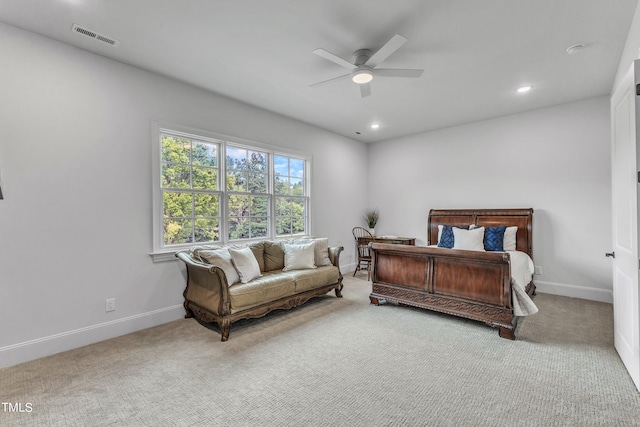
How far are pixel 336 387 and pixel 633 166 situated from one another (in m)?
2.57

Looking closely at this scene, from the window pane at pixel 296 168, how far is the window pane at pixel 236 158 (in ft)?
3.08

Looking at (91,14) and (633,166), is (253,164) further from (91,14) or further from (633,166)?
(633,166)

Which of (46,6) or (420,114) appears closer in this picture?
(46,6)

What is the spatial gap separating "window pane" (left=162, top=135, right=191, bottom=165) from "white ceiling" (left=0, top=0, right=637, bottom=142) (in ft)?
2.38

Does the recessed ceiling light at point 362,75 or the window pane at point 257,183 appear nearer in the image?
the recessed ceiling light at point 362,75

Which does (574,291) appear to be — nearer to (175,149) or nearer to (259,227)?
(259,227)

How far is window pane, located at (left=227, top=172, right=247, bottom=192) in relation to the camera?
13.5 feet

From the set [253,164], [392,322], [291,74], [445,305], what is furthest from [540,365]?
[253,164]

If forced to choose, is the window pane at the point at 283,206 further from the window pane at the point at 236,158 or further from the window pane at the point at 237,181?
the window pane at the point at 236,158

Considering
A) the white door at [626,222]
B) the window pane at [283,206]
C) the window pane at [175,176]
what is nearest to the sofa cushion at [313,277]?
the window pane at [283,206]

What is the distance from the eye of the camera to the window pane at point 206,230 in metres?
3.77

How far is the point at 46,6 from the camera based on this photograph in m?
2.26

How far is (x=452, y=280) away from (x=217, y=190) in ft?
10.3

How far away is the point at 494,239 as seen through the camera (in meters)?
4.48
